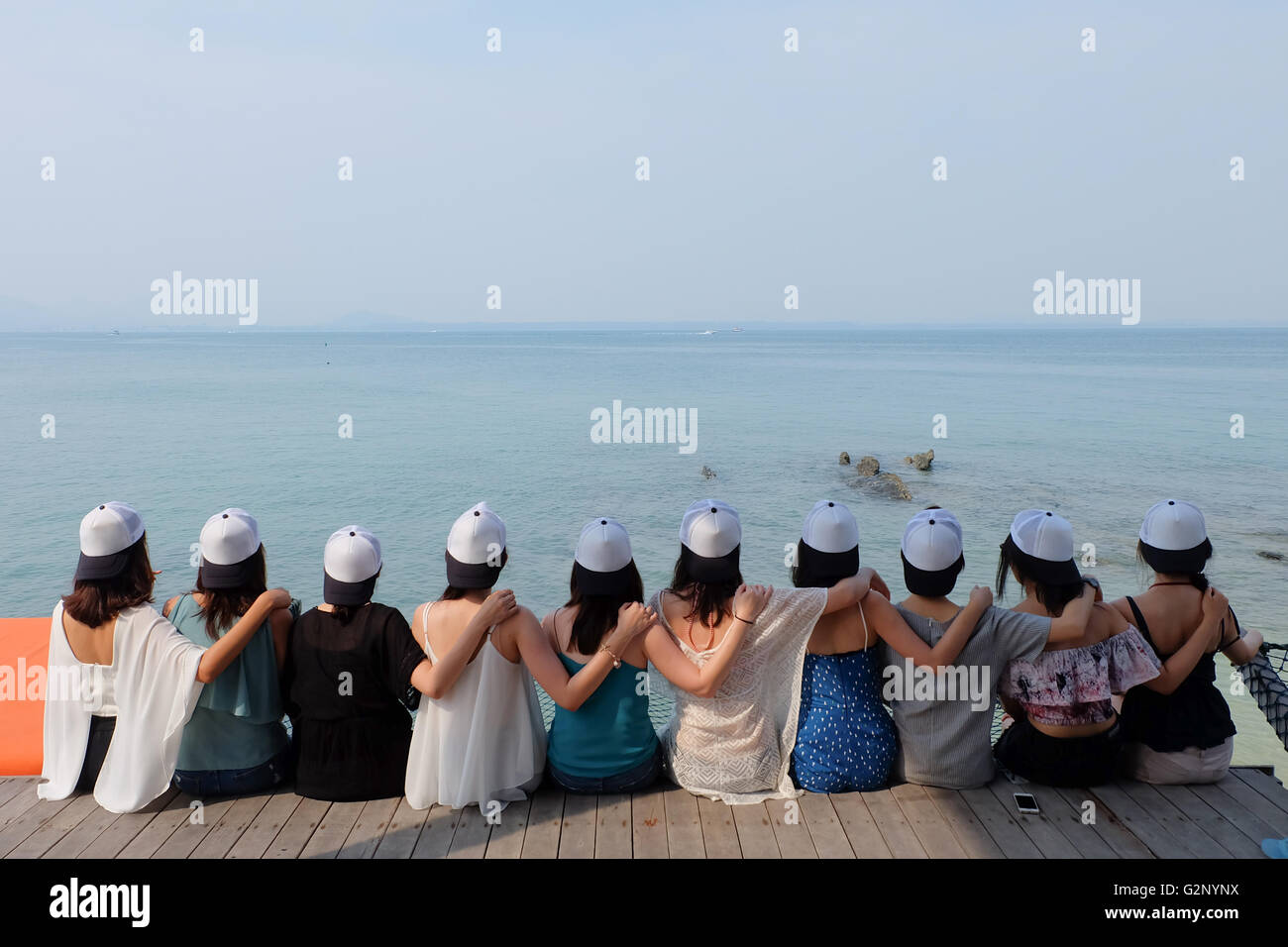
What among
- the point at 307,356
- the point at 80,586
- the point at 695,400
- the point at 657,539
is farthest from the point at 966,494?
the point at 307,356

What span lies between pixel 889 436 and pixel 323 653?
3258 centimetres

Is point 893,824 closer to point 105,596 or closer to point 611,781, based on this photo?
point 611,781

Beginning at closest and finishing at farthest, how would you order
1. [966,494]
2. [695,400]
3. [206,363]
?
[966,494]
[695,400]
[206,363]

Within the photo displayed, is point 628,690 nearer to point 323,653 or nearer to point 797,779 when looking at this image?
point 797,779

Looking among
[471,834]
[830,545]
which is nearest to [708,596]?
[830,545]

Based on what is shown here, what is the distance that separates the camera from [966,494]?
73.1 ft

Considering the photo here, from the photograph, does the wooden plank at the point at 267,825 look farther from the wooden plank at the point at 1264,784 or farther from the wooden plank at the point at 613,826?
the wooden plank at the point at 1264,784

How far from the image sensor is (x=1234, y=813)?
3779mm

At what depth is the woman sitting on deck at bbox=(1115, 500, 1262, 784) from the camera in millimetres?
3887

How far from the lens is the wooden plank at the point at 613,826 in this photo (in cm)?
347

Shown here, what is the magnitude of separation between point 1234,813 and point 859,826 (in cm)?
153

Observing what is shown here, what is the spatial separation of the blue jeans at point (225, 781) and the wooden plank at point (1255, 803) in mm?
3969
